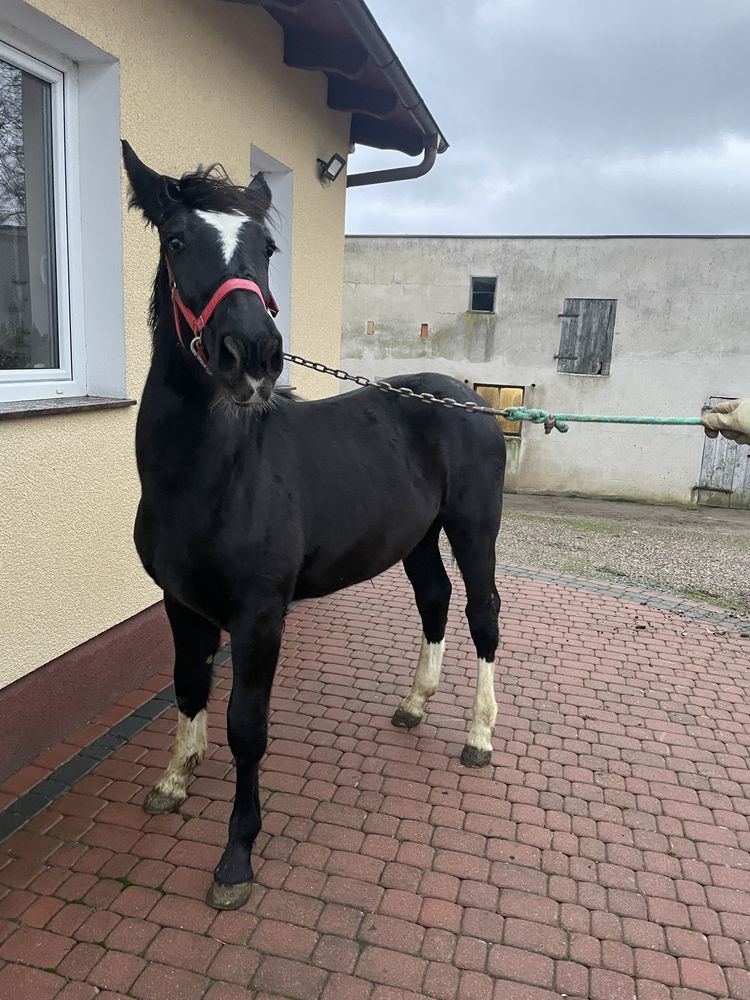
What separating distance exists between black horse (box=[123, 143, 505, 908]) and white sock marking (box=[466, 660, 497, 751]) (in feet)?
0.14

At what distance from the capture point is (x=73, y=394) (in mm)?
3396

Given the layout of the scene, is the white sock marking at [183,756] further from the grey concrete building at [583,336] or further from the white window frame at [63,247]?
the grey concrete building at [583,336]

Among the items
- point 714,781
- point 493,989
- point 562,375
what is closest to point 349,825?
point 493,989

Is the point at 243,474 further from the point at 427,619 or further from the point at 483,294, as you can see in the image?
the point at 483,294

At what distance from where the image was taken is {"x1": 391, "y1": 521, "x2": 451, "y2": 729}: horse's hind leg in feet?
11.7

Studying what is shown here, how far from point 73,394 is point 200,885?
7.58 ft

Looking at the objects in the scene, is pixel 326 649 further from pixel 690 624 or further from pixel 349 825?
pixel 690 624

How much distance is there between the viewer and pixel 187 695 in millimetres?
2812

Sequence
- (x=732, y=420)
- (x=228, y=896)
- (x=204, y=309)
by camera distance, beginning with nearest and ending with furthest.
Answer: (x=204, y=309)
(x=228, y=896)
(x=732, y=420)

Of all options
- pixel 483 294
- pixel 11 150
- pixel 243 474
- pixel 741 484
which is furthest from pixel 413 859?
pixel 741 484

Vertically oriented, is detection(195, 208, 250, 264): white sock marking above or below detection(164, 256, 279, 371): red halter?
above

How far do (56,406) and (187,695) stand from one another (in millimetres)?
1372

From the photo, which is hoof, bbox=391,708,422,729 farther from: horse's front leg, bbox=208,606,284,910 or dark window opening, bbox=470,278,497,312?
dark window opening, bbox=470,278,497,312

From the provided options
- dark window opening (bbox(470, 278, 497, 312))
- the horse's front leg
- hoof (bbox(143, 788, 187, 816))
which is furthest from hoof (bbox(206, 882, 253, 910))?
dark window opening (bbox(470, 278, 497, 312))
